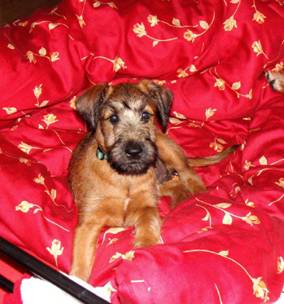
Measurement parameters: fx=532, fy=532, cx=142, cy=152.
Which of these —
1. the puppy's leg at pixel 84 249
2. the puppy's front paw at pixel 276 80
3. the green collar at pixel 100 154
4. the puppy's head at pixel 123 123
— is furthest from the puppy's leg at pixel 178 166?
the puppy's front paw at pixel 276 80

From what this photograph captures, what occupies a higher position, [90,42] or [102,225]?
[90,42]

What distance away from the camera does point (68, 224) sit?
288 centimetres

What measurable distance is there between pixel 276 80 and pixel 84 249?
6.47 feet

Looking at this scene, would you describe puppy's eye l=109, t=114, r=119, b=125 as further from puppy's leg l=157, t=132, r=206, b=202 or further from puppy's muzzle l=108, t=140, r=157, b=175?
puppy's leg l=157, t=132, r=206, b=202

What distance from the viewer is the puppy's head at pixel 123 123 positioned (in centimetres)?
294

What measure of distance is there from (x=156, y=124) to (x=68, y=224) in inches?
36.0

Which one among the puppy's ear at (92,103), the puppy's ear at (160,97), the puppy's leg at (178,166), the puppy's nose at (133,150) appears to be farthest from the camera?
the puppy's leg at (178,166)

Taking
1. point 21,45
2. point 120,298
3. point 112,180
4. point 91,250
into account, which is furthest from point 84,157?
point 120,298

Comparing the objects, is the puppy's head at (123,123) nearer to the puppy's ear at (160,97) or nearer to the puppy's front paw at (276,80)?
the puppy's ear at (160,97)

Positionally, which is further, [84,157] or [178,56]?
[178,56]

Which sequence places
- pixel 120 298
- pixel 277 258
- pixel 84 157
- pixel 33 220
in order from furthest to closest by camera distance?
pixel 84 157 < pixel 33 220 < pixel 277 258 < pixel 120 298

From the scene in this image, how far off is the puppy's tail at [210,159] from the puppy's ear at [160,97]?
1.35 ft

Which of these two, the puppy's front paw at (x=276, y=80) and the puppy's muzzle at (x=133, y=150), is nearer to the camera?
the puppy's muzzle at (x=133, y=150)

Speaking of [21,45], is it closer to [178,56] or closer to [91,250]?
[178,56]
